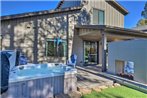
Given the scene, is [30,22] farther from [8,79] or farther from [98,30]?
[8,79]

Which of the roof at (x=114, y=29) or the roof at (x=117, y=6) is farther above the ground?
the roof at (x=117, y=6)

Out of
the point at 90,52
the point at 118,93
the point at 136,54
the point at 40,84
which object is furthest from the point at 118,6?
the point at 40,84

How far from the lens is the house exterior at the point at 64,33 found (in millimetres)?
11000

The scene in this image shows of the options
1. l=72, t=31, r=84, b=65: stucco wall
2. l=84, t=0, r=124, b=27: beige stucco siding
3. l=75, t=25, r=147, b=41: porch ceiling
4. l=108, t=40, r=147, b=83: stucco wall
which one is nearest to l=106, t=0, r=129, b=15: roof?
l=84, t=0, r=124, b=27: beige stucco siding

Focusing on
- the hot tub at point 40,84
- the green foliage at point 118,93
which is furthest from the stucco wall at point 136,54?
the hot tub at point 40,84

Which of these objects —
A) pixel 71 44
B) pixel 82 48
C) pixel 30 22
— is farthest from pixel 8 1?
pixel 82 48

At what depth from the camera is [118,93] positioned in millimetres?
6234

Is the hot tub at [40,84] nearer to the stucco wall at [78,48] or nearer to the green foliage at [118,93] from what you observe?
the green foliage at [118,93]

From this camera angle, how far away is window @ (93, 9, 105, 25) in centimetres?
1583

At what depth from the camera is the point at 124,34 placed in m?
12.3

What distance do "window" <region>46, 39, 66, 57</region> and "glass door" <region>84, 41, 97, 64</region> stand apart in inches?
96.7

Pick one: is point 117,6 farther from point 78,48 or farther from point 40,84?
point 40,84

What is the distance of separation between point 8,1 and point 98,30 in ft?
21.9

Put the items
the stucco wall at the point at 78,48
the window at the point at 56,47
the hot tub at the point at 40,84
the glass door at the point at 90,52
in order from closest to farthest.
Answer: the hot tub at the point at 40,84 → the window at the point at 56,47 → the stucco wall at the point at 78,48 → the glass door at the point at 90,52
